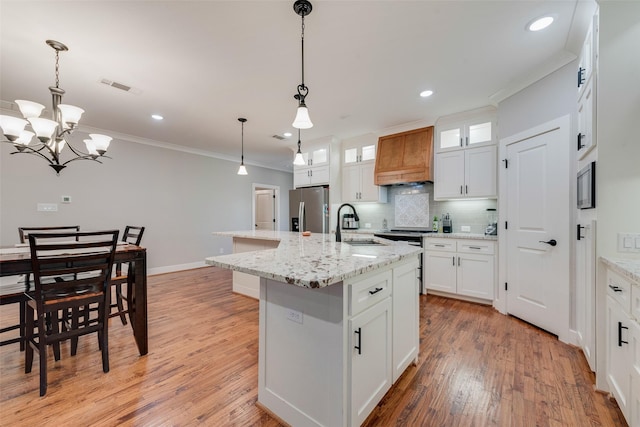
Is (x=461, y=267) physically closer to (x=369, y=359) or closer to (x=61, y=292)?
(x=369, y=359)

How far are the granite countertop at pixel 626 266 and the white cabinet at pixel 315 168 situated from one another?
12.1 feet

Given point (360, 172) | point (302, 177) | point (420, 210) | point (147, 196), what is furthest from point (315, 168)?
point (147, 196)

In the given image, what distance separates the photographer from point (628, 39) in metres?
1.54

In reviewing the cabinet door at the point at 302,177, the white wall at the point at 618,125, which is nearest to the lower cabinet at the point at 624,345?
the white wall at the point at 618,125

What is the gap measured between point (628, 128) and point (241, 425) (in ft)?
9.47

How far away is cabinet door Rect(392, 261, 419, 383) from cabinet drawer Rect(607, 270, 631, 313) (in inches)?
42.5

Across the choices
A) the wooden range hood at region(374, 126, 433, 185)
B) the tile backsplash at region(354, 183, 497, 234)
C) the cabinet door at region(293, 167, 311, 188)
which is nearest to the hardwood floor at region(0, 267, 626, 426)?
the tile backsplash at region(354, 183, 497, 234)

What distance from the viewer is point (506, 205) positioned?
2.92m

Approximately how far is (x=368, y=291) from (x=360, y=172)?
3480 millimetres

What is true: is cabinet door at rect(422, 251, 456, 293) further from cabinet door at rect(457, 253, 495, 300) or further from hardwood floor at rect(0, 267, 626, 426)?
hardwood floor at rect(0, 267, 626, 426)

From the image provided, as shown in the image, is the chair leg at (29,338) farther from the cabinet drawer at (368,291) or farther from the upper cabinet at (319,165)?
the upper cabinet at (319,165)

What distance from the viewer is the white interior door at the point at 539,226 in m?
2.35

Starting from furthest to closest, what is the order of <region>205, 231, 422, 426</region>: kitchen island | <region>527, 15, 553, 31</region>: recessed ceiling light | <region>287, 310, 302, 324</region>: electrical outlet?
<region>527, 15, 553, 31</region>: recessed ceiling light
<region>287, 310, 302, 324</region>: electrical outlet
<region>205, 231, 422, 426</region>: kitchen island

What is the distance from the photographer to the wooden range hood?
380 cm
